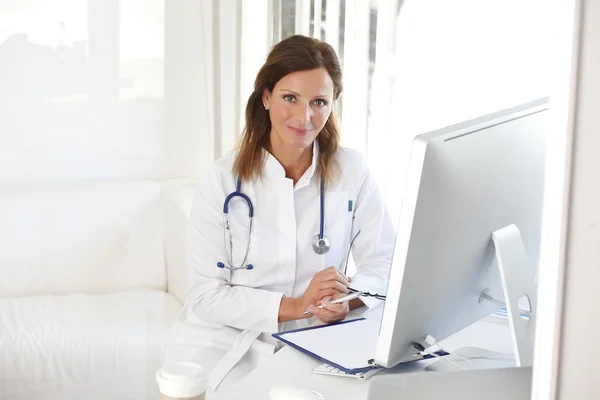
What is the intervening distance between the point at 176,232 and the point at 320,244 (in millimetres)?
915

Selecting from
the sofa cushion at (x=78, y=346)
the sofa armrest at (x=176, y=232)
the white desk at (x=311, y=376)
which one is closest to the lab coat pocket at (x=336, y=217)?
the white desk at (x=311, y=376)

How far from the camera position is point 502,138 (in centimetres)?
65

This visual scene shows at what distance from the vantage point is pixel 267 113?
4.51ft

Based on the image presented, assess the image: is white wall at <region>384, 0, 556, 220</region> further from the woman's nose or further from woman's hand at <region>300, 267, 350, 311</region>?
woman's hand at <region>300, 267, 350, 311</region>

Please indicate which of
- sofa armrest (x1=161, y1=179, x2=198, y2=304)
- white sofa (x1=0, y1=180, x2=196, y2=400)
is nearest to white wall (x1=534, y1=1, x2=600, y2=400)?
white sofa (x1=0, y1=180, x2=196, y2=400)

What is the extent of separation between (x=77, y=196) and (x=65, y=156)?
209 millimetres

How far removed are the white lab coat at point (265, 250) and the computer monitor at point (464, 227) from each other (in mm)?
502

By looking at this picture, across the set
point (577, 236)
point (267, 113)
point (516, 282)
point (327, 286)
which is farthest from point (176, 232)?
point (577, 236)

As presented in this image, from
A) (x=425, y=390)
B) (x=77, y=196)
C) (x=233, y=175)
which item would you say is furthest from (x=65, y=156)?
(x=425, y=390)

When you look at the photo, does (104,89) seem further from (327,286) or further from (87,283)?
(327,286)

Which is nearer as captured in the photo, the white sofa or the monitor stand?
the monitor stand

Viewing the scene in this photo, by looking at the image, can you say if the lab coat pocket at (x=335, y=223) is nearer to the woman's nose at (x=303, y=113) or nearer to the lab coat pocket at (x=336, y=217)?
the lab coat pocket at (x=336, y=217)

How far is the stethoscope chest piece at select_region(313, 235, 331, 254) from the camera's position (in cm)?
129

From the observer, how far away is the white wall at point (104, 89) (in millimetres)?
2102
